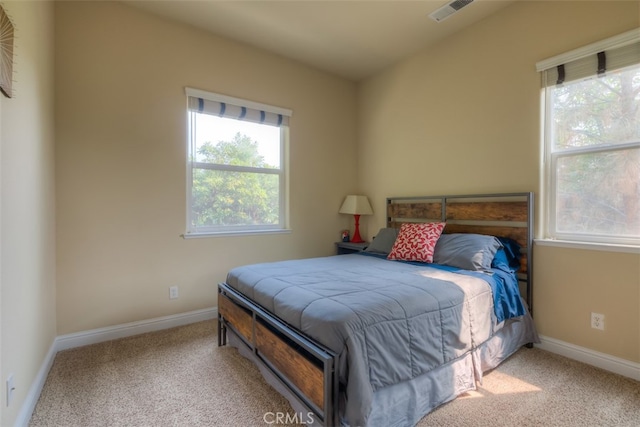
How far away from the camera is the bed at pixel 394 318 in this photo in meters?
1.36

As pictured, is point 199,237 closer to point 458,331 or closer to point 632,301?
point 458,331

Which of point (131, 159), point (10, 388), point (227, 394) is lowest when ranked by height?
point (227, 394)

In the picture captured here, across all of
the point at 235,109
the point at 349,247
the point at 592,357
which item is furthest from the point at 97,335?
the point at 592,357

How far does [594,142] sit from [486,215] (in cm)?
89

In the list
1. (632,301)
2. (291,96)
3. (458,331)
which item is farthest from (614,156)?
(291,96)

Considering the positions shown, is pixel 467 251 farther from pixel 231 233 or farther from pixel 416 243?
pixel 231 233

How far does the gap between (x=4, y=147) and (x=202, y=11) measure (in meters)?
2.01

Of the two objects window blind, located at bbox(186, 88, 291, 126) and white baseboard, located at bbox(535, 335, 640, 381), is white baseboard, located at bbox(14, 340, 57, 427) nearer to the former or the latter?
window blind, located at bbox(186, 88, 291, 126)

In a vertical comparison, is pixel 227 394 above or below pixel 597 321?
below

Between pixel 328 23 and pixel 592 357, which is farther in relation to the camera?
pixel 328 23

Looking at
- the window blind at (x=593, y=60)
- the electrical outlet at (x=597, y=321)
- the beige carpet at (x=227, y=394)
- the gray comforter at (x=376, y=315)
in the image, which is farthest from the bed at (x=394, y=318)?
the window blind at (x=593, y=60)

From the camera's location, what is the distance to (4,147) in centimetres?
136

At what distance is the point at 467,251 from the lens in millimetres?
2395

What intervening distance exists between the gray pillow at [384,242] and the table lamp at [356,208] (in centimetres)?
62
